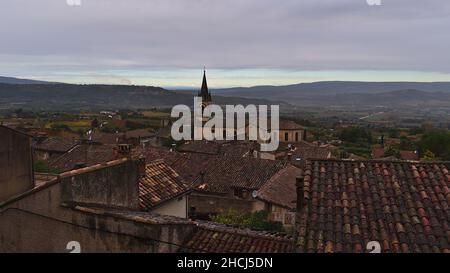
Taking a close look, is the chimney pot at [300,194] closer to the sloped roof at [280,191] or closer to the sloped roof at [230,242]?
the sloped roof at [230,242]

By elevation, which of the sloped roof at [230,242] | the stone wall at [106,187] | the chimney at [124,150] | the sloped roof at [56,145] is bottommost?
the sloped roof at [56,145]

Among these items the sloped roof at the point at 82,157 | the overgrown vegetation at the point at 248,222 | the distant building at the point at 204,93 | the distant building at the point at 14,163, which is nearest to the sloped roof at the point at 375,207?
the distant building at the point at 14,163

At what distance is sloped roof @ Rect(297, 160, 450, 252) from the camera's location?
21.3 feet

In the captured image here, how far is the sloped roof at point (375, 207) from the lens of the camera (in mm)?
6492

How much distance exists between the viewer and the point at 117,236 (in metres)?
8.81

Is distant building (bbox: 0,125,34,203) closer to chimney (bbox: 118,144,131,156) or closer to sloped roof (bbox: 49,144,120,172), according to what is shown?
chimney (bbox: 118,144,131,156)

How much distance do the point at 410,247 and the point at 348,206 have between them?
1227 millimetres

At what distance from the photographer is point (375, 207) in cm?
730

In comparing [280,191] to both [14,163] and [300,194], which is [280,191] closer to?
[14,163]

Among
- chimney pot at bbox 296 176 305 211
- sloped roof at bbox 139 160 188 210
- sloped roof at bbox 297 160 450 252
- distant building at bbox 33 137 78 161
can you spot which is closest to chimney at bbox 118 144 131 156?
sloped roof at bbox 139 160 188 210

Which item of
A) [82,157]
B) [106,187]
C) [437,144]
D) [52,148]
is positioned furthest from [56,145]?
[437,144]

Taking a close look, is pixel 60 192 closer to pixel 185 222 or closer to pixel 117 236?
pixel 117 236
